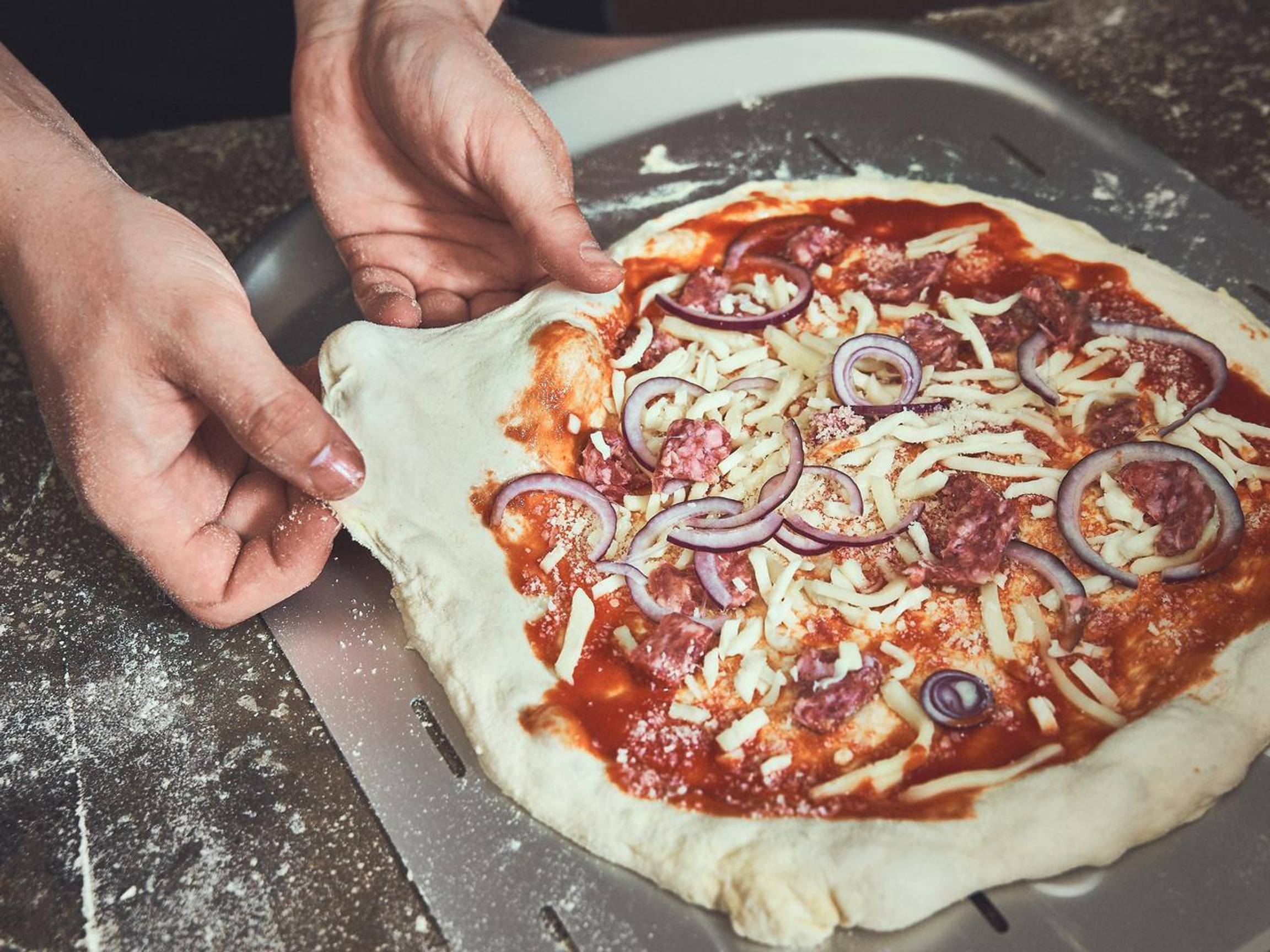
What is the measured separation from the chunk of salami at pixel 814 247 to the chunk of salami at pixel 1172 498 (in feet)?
3.31

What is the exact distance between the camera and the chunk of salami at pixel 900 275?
3.09 m

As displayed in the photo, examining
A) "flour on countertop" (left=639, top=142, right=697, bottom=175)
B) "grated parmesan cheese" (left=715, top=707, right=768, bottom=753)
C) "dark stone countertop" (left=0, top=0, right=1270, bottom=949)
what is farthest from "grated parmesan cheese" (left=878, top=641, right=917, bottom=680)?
"flour on countertop" (left=639, top=142, right=697, bottom=175)

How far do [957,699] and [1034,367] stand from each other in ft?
3.13

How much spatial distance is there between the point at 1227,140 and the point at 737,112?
1.66m

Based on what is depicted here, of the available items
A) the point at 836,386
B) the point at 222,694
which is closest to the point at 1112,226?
the point at 836,386

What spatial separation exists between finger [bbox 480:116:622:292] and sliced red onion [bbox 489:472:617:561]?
53cm

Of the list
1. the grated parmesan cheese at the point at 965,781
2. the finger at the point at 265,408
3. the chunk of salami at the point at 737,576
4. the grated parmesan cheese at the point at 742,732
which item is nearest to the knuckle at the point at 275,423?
the finger at the point at 265,408

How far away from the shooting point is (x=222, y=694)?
2.63 meters

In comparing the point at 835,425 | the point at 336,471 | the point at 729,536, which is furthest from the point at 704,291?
the point at 336,471

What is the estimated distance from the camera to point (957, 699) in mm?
2312

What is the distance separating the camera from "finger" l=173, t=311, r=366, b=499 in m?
2.30

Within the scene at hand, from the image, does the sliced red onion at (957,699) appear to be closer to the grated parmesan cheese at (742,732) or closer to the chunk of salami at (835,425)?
the grated parmesan cheese at (742,732)

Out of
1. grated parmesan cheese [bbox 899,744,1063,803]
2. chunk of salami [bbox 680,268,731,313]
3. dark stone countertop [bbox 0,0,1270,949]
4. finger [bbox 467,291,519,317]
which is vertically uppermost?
chunk of salami [bbox 680,268,731,313]

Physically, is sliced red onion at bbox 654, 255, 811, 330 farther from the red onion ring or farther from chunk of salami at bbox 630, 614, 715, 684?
chunk of salami at bbox 630, 614, 715, 684
